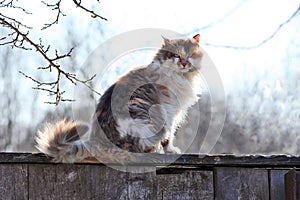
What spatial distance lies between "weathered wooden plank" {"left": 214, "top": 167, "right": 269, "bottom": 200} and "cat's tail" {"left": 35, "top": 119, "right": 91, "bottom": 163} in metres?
0.65

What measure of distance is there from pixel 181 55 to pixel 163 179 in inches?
64.5

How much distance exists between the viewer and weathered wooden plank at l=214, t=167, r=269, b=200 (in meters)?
3.76

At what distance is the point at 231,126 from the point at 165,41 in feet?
21.5

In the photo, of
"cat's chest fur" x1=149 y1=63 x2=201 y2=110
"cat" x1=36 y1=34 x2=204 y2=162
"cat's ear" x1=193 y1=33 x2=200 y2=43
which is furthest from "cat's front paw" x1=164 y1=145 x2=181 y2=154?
"cat's ear" x1=193 y1=33 x2=200 y2=43

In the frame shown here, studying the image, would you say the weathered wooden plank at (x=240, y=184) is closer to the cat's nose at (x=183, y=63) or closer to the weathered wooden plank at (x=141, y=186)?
the weathered wooden plank at (x=141, y=186)

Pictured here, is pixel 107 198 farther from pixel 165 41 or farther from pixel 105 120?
pixel 165 41

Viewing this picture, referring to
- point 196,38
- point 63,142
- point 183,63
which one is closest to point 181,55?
point 183,63

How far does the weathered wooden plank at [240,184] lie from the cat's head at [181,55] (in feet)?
4.72

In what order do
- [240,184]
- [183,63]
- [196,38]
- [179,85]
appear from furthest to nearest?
[196,38] → [183,63] → [179,85] → [240,184]

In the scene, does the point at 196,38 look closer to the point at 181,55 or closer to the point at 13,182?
the point at 181,55

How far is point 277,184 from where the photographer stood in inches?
149

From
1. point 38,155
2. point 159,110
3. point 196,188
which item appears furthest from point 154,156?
point 159,110

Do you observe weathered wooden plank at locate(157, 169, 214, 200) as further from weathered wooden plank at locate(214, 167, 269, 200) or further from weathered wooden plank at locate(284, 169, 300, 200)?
weathered wooden plank at locate(284, 169, 300, 200)

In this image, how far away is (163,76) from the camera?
498 centimetres
